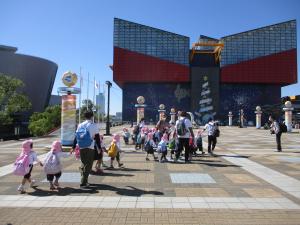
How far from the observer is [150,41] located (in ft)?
297

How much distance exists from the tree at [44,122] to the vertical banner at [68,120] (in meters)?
25.2

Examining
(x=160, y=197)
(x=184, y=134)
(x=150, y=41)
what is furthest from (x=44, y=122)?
(x=150, y=41)

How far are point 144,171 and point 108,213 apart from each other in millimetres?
4445

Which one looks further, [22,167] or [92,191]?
[22,167]

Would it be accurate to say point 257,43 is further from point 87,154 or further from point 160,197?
point 160,197

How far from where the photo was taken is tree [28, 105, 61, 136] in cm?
4191

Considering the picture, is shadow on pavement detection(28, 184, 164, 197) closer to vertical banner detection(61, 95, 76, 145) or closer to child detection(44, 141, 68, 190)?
child detection(44, 141, 68, 190)

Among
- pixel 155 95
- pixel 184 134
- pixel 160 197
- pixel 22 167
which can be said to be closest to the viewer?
pixel 160 197

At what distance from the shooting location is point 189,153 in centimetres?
1335

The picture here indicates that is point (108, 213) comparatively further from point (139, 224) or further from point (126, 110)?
point (126, 110)

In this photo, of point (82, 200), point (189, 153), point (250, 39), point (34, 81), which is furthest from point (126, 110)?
point (82, 200)

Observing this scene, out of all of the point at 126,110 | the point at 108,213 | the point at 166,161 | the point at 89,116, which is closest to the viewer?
the point at 108,213

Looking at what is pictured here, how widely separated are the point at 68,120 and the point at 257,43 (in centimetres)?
8272

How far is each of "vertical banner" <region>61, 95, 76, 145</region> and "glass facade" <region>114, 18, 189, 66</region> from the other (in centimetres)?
7340
